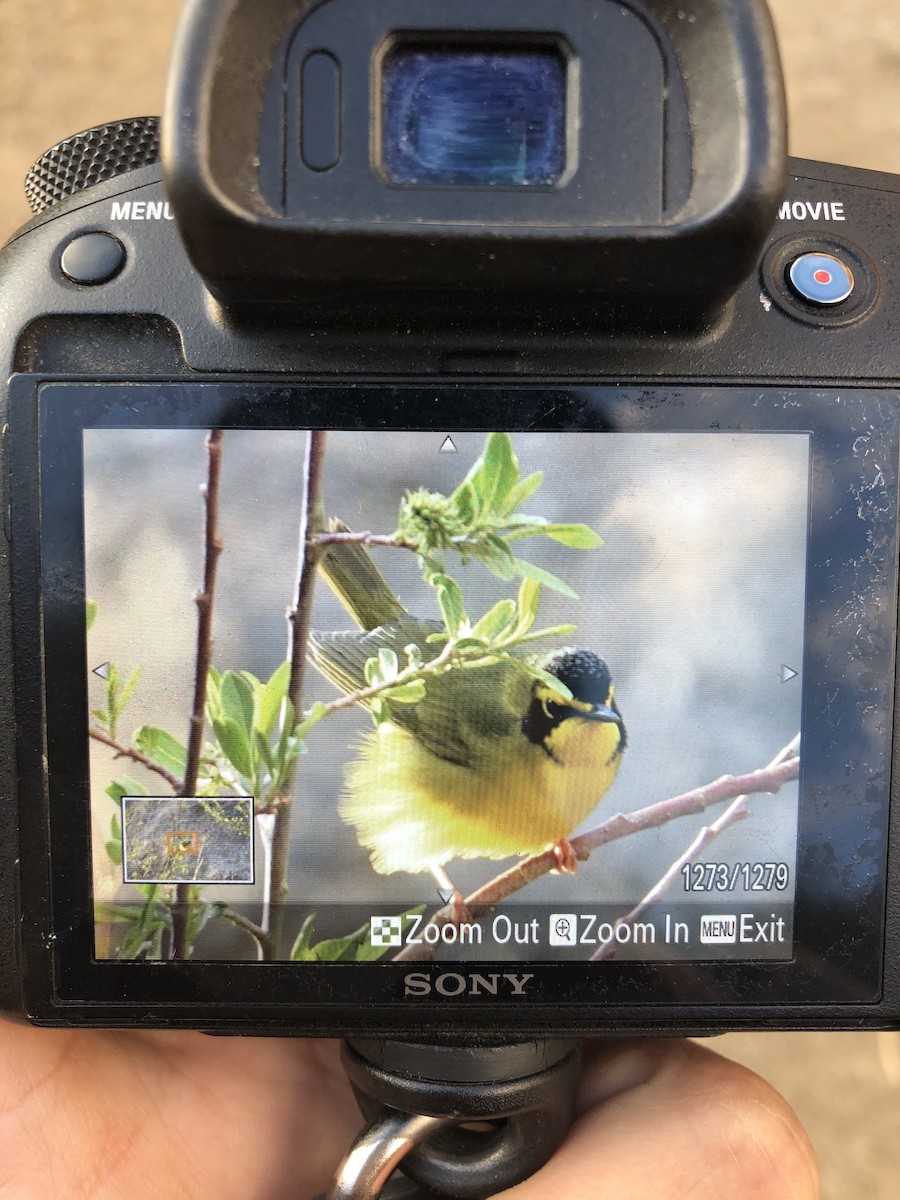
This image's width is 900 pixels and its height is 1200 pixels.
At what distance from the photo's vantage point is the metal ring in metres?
0.36

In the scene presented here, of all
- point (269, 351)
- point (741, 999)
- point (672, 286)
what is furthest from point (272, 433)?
point (741, 999)

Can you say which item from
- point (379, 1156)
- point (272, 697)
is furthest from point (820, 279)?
point (379, 1156)

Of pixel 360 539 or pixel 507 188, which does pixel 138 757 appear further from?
pixel 507 188

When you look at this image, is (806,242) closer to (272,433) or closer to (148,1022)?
(272,433)

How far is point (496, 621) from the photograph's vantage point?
334 millimetres

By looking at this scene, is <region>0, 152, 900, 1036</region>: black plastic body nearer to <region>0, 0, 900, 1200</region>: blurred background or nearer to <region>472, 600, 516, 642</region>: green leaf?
<region>472, 600, 516, 642</region>: green leaf

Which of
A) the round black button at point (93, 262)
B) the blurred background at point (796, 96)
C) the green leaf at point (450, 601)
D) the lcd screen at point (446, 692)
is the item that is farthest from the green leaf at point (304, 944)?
the blurred background at point (796, 96)

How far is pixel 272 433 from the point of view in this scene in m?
0.33

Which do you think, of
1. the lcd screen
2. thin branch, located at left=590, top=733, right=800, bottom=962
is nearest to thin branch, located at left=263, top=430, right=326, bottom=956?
the lcd screen

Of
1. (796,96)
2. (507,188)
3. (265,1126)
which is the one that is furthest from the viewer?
(796,96)

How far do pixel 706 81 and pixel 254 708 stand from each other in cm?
22

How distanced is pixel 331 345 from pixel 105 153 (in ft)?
0.37

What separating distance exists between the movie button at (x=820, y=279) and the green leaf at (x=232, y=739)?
0.73 ft

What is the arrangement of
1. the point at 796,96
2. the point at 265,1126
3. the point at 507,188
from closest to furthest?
the point at 507,188
the point at 265,1126
the point at 796,96
